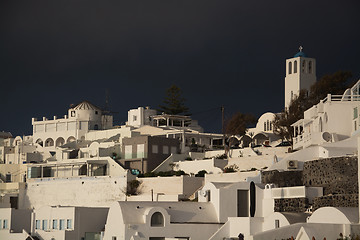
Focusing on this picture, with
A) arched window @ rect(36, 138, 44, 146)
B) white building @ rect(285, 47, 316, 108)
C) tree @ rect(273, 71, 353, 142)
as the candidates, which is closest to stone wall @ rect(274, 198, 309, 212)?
tree @ rect(273, 71, 353, 142)

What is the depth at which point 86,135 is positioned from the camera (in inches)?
3068

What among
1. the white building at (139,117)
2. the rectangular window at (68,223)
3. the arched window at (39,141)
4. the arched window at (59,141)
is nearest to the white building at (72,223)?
the rectangular window at (68,223)

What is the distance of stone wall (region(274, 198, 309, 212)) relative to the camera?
1403 inches

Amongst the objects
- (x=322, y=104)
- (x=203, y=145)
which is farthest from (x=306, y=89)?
(x=322, y=104)

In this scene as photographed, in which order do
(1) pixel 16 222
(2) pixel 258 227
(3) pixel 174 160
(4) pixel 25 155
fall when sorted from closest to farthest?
(2) pixel 258 227
(1) pixel 16 222
(3) pixel 174 160
(4) pixel 25 155

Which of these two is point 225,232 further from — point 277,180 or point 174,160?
point 174,160

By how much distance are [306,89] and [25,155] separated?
2971 centimetres

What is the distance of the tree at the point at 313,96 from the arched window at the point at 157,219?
67.8 feet

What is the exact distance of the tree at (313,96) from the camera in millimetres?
55812

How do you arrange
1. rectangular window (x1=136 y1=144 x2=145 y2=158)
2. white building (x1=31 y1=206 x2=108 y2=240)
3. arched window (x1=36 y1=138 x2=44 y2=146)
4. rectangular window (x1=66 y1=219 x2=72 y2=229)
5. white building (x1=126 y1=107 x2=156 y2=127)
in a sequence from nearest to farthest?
1. white building (x1=31 y1=206 x2=108 y2=240)
2. rectangular window (x1=66 y1=219 x2=72 y2=229)
3. rectangular window (x1=136 y1=144 x2=145 y2=158)
4. white building (x1=126 y1=107 x2=156 y2=127)
5. arched window (x1=36 y1=138 x2=44 y2=146)

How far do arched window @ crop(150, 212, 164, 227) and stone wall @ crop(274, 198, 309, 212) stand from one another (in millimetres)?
5961

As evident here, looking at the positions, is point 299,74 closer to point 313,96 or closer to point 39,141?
point 313,96

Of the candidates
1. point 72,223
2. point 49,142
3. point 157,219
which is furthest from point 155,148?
point 49,142

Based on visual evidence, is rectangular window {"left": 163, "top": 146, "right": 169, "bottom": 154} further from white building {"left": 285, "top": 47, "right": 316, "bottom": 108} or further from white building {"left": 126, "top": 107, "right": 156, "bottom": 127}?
white building {"left": 126, "top": 107, "right": 156, "bottom": 127}
